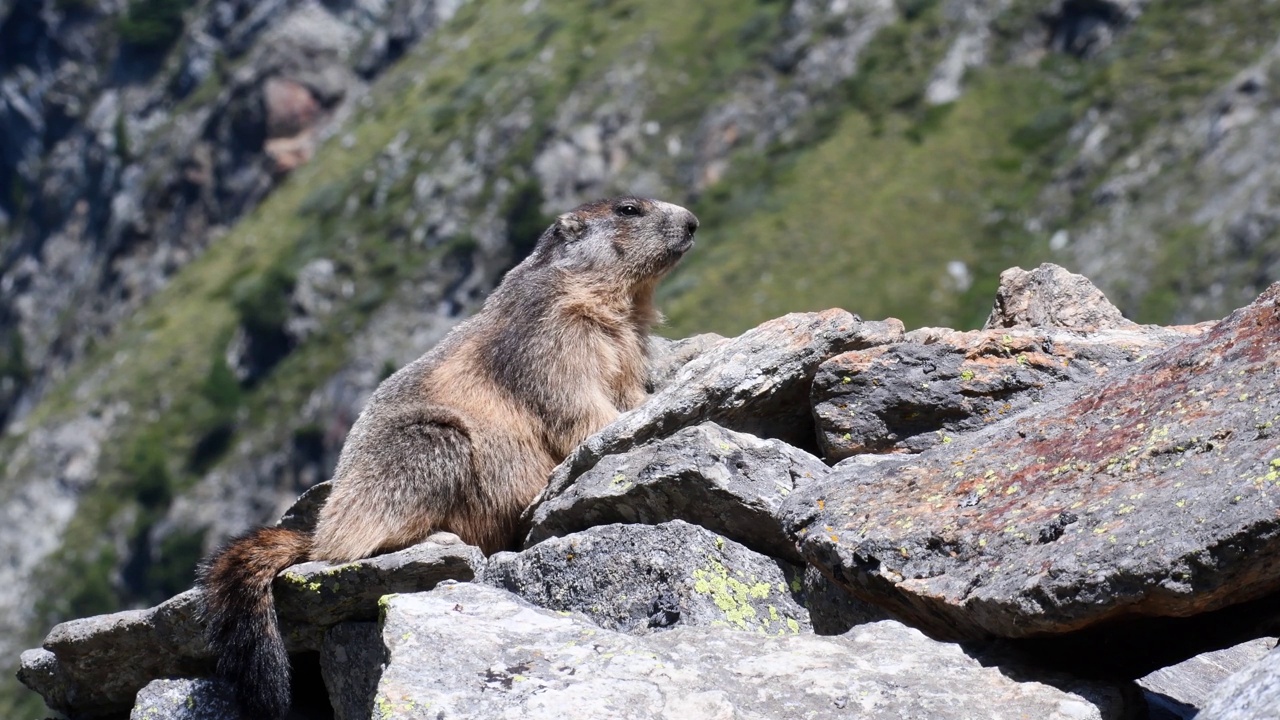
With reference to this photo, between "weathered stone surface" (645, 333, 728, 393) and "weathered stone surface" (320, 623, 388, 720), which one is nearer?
"weathered stone surface" (320, 623, 388, 720)

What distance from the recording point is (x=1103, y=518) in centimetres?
618

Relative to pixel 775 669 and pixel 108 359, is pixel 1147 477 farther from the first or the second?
pixel 108 359

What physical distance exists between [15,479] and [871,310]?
8497 cm

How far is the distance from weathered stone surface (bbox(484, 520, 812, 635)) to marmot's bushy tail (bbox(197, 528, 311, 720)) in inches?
67.9

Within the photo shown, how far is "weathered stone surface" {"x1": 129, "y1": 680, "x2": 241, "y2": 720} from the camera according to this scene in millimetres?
9133

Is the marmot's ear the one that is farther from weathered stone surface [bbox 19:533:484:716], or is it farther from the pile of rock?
weathered stone surface [bbox 19:533:484:716]

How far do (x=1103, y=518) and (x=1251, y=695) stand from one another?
1.27 metres

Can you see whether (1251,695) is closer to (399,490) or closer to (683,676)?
(683,676)

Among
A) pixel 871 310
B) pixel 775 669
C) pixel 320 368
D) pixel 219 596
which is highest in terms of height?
pixel 775 669

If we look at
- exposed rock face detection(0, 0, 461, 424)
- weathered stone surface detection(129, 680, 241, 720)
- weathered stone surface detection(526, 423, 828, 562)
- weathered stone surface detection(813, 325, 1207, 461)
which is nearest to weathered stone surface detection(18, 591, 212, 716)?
weathered stone surface detection(129, 680, 241, 720)

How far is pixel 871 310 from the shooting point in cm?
8162

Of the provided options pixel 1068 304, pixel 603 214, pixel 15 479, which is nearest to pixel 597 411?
pixel 603 214

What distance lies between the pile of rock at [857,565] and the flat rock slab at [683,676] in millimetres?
17

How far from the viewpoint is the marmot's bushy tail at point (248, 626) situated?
346 inches
